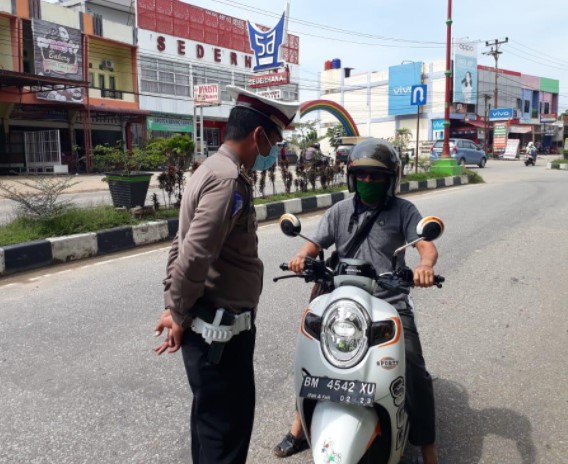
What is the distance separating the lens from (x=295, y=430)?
2684 millimetres

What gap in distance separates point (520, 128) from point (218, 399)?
6051 centimetres

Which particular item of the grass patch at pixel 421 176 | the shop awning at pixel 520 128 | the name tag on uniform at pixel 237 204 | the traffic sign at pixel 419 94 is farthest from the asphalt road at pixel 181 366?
the shop awning at pixel 520 128

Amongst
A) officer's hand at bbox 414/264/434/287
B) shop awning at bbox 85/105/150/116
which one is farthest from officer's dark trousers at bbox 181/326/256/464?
shop awning at bbox 85/105/150/116

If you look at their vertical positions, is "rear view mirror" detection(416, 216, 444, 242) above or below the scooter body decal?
above

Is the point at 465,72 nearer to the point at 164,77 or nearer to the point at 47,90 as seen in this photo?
the point at 164,77

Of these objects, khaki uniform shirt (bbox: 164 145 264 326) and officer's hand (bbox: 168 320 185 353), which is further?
officer's hand (bbox: 168 320 185 353)

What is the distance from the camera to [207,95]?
86.8 feet

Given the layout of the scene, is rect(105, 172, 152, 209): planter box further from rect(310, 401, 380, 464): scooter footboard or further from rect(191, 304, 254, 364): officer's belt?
rect(310, 401, 380, 464): scooter footboard

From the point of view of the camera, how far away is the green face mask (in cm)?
260

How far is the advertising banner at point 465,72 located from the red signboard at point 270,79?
103ft

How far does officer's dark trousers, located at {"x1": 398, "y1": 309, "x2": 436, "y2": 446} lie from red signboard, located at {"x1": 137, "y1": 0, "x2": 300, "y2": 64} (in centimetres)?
2885

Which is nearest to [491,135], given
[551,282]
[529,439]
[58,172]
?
[58,172]

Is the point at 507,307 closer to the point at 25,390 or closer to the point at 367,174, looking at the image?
the point at 367,174

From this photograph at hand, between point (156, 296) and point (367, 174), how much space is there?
3.20 m
